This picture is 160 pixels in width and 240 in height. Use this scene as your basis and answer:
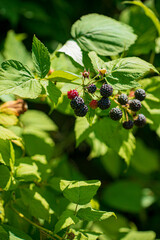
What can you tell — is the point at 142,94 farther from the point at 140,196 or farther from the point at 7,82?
the point at 140,196

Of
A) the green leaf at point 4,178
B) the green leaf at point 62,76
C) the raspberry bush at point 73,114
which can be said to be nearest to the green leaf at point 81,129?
the raspberry bush at point 73,114

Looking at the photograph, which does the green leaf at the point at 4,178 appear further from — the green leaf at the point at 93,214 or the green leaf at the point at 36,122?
the green leaf at the point at 36,122

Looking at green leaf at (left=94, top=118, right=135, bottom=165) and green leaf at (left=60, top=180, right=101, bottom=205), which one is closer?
green leaf at (left=60, top=180, right=101, bottom=205)

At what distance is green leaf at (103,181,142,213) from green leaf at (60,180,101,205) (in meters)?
1.76

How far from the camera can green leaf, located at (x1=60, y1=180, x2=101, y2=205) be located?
1.48m

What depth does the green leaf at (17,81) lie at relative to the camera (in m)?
1.36

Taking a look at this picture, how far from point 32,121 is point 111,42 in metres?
1.22

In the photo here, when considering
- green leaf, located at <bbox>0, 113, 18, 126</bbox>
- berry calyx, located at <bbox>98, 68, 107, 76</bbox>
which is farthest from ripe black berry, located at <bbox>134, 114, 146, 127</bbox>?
green leaf, located at <bbox>0, 113, 18, 126</bbox>

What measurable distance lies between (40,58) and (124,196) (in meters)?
2.29

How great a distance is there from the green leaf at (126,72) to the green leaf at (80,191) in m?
0.60

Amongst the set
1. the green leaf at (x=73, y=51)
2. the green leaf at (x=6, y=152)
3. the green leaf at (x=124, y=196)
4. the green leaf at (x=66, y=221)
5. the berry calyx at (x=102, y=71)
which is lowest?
the green leaf at (x=124, y=196)

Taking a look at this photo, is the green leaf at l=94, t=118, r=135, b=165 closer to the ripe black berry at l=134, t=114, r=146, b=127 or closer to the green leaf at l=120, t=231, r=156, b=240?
the ripe black berry at l=134, t=114, r=146, b=127

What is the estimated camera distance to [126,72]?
1442 millimetres

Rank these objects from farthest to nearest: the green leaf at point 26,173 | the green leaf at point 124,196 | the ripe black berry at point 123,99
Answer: the green leaf at point 124,196 → the green leaf at point 26,173 → the ripe black berry at point 123,99
